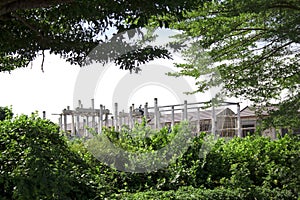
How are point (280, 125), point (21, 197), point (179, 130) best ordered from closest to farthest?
point (21, 197) < point (179, 130) < point (280, 125)

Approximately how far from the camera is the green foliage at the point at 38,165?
3.72 m

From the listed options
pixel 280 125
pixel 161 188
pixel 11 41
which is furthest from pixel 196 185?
pixel 280 125

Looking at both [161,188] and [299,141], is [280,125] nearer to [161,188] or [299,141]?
[299,141]

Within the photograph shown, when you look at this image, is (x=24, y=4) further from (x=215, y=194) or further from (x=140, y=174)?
(x=215, y=194)

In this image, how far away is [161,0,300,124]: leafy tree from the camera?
786 cm

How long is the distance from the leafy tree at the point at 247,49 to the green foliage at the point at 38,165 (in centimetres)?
409

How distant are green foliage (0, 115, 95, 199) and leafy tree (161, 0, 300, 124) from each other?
4.09m

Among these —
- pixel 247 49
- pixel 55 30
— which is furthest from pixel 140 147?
pixel 247 49

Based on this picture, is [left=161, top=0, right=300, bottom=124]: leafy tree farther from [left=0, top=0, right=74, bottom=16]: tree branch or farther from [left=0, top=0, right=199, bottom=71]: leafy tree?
[left=0, top=0, right=74, bottom=16]: tree branch

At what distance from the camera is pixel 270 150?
6.15 metres

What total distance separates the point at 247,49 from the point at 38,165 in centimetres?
641

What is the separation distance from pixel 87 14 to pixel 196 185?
2.38 meters

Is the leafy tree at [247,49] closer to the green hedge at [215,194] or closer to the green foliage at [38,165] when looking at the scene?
the green hedge at [215,194]

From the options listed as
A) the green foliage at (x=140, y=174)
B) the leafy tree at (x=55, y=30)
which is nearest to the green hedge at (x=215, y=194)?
the green foliage at (x=140, y=174)
